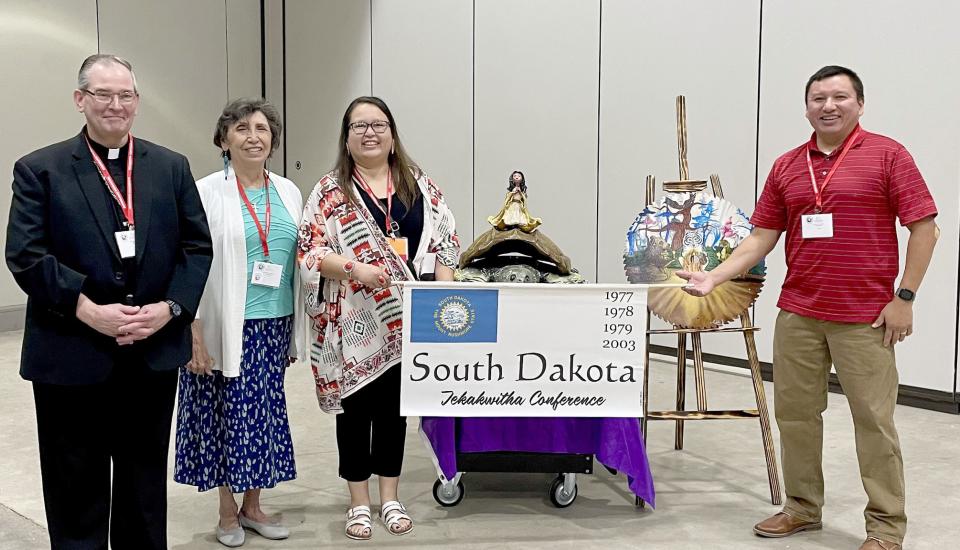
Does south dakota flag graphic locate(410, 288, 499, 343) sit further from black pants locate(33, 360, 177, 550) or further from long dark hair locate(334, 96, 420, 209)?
black pants locate(33, 360, 177, 550)

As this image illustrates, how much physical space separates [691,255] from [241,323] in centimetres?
177

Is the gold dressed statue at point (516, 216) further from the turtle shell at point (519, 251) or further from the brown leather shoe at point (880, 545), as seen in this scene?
the brown leather shoe at point (880, 545)

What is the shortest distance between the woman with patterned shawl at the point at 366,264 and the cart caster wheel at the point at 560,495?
573 mm

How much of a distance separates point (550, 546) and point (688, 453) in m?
1.33

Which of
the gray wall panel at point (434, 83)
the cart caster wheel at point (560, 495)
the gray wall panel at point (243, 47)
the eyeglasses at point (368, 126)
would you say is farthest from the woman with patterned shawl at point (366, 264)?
the gray wall panel at point (243, 47)

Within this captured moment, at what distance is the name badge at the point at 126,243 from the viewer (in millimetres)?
2348

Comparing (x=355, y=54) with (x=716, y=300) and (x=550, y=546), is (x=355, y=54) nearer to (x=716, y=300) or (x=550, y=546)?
(x=716, y=300)

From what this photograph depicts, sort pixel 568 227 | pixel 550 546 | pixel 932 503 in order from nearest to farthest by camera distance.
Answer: pixel 550 546 → pixel 932 503 → pixel 568 227

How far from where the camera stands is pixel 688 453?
13.8 ft

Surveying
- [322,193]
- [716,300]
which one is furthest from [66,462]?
[716,300]

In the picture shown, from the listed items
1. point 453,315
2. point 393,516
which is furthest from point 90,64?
point 393,516

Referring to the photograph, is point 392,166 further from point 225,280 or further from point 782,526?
point 782,526

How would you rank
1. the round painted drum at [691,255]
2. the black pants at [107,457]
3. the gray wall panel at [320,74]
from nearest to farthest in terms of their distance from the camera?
the black pants at [107,457]
the round painted drum at [691,255]
the gray wall panel at [320,74]

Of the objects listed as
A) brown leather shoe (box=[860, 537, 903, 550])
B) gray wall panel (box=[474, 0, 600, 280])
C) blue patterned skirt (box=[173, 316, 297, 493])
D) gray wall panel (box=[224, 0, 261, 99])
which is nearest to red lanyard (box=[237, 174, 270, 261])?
A: blue patterned skirt (box=[173, 316, 297, 493])
